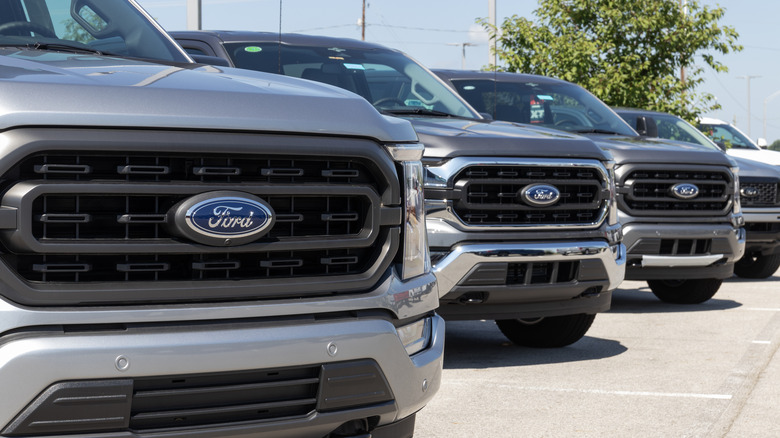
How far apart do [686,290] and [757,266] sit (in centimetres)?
304

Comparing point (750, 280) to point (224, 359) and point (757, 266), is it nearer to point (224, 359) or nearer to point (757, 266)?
point (757, 266)

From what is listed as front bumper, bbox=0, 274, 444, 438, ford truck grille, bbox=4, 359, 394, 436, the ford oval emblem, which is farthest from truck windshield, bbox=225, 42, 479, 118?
the ford oval emblem

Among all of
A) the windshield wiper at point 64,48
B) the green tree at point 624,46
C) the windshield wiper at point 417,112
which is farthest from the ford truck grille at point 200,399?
the green tree at point 624,46

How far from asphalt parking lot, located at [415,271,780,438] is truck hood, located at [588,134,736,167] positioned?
131 cm

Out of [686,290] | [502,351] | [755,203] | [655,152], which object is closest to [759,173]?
[755,203]

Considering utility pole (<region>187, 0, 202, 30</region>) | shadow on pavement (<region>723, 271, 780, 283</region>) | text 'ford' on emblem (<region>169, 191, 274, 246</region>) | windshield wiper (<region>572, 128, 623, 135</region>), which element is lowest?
shadow on pavement (<region>723, 271, 780, 283</region>)

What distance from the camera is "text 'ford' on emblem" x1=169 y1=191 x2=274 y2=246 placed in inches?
116

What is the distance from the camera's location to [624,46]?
1930 cm

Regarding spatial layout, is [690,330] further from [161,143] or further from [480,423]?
[161,143]

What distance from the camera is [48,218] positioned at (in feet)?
9.18

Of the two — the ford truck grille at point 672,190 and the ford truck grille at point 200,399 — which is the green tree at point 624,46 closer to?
the ford truck grille at point 672,190

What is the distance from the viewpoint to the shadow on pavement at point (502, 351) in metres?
6.80

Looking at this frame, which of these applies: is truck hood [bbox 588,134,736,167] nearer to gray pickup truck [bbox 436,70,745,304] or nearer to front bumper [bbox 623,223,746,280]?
gray pickup truck [bbox 436,70,745,304]

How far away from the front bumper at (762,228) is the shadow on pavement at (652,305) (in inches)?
61.2
